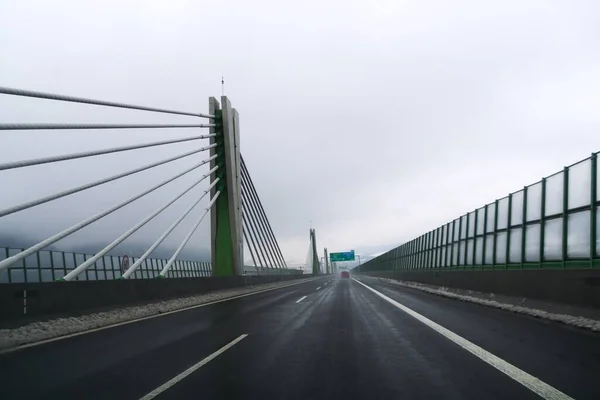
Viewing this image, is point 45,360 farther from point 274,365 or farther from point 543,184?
point 543,184

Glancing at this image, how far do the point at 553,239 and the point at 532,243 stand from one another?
155 cm

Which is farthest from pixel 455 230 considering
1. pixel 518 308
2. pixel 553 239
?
pixel 518 308

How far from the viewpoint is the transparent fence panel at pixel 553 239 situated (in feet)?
43.0

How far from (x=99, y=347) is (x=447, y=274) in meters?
18.0

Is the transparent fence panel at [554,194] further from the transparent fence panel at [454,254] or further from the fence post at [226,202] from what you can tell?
the fence post at [226,202]

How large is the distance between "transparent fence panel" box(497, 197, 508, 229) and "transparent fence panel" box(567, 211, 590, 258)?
5.54 m

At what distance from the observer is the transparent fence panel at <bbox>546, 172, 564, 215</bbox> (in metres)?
13.4

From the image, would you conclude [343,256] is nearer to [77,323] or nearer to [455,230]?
[455,230]

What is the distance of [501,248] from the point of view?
60.2 feet

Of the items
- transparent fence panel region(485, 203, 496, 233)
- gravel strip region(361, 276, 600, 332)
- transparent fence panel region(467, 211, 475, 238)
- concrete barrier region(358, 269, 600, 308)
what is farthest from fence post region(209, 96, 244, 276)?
transparent fence panel region(485, 203, 496, 233)

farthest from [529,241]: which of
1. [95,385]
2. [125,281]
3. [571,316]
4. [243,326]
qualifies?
[95,385]

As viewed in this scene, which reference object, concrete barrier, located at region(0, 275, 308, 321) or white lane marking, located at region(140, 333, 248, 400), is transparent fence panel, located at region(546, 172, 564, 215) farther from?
concrete barrier, located at region(0, 275, 308, 321)

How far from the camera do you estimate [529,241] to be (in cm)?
1533

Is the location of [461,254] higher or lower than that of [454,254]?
higher
